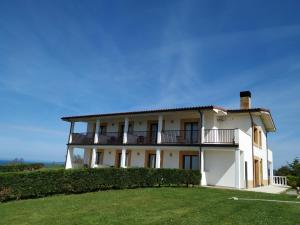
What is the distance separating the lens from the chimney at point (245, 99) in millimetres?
23734

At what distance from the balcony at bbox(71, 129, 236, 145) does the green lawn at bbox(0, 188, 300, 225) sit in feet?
26.5

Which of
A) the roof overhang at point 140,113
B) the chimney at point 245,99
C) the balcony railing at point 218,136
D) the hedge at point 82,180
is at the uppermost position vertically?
the chimney at point 245,99

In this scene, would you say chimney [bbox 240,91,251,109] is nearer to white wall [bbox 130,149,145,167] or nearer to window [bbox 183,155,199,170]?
window [bbox 183,155,199,170]

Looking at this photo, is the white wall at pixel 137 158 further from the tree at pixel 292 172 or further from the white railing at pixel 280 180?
the white railing at pixel 280 180

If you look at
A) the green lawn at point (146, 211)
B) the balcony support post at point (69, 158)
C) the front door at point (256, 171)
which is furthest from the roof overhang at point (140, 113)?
the green lawn at point (146, 211)

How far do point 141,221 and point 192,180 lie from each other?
418 inches

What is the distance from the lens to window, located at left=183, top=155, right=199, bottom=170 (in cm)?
2176

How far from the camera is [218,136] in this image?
20422 millimetres

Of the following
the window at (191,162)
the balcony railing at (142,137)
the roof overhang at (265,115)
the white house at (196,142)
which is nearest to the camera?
the white house at (196,142)

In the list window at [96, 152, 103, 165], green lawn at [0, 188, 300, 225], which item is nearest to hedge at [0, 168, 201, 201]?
green lawn at [0, 188, 300, 225]

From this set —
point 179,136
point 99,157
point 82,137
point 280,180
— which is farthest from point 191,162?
point 82,137

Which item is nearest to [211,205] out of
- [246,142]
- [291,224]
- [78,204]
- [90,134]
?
[291,224]

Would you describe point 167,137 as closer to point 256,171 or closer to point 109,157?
point 256,171

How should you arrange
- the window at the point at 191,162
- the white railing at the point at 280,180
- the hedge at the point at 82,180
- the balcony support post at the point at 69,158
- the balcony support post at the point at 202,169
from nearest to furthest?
the hedge at the point at 82,180
the balcony support post at the point at 202,169
the window at the point at 191,162
the white railing at the point at 280,180
the balcony support post at the point at 69,158
